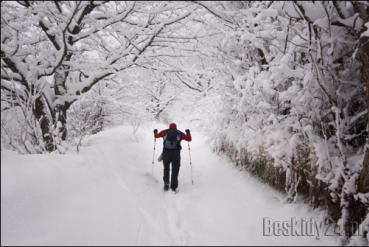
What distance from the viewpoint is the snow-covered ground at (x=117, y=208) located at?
156 inches

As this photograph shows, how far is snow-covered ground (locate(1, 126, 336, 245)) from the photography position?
13.0 ft

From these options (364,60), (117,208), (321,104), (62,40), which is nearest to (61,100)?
(62,40)

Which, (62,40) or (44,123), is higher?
(62,40)

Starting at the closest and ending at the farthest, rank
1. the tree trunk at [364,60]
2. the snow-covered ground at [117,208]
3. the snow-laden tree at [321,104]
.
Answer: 1. the tree trunk at [364,60]
2. the snow-covered ground at [117,208]
3. the snow-laden tree at [321,104]

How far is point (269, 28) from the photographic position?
517cm

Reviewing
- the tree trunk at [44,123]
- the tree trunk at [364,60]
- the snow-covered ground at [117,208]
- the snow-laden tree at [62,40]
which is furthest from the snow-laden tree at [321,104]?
the tree trunk at [44,123]

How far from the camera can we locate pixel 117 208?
193 inches

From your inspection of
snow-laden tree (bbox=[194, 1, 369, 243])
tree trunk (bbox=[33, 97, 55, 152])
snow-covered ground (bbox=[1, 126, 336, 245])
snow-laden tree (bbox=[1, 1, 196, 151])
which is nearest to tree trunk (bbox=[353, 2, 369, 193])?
snow-laden tree (bbox=[194, 1, 369, 243])

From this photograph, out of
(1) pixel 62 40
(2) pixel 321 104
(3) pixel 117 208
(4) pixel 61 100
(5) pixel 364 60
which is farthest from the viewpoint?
(4) pixel 61 100

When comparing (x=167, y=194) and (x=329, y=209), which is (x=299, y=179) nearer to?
(x=329, y=209)

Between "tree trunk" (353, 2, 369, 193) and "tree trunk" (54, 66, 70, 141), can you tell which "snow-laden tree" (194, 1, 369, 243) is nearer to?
"tree trunk" (353, 2, 369, 193)

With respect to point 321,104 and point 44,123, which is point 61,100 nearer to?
point 44,123

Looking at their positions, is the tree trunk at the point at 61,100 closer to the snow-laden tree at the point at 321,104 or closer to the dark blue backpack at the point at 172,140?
the dark blue backpack at the point at 172,140

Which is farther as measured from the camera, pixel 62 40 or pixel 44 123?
pixel 44 123
